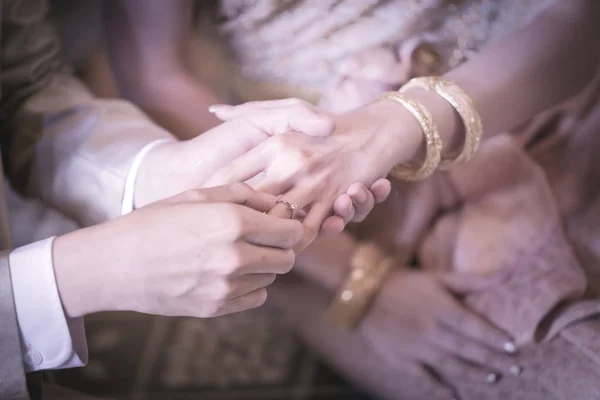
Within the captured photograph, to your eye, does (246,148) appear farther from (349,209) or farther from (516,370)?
(516,370)

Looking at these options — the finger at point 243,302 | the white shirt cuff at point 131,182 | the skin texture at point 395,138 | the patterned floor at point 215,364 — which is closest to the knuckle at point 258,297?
the finger at point 243,302

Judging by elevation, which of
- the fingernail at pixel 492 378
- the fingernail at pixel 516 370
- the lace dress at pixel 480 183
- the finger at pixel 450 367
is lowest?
the finger at pixel 450 367

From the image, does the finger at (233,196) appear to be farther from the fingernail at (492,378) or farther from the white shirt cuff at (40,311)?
the fingernail at (492,378)

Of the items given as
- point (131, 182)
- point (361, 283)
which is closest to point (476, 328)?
point (361, 283)

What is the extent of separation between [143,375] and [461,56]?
78 centimetres

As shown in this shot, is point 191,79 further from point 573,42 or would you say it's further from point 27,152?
point 573,42

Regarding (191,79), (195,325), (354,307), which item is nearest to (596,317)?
(354,307)

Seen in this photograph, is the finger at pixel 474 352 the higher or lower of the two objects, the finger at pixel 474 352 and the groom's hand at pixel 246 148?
the lower

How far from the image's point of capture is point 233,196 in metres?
0.45

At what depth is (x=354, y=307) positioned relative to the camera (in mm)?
812

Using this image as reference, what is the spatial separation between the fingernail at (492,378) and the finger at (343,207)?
335 millimetres

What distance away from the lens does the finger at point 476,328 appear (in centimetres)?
70

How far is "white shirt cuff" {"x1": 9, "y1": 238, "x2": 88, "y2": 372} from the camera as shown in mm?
458

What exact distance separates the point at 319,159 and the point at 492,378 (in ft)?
1.30
